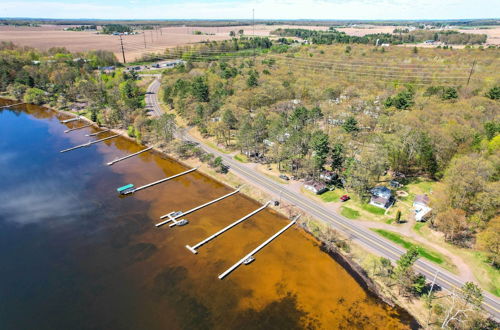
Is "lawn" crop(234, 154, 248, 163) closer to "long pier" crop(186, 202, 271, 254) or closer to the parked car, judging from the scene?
"long pier" crop(186, 202, 271, 254)

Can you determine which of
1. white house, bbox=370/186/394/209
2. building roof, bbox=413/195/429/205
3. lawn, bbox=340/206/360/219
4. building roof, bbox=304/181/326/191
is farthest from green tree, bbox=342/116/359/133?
lawn, bbox=340/206/360/219

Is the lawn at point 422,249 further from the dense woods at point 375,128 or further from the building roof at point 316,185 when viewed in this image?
the building roof at point 316,185

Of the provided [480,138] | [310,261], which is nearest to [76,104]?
[310,261]

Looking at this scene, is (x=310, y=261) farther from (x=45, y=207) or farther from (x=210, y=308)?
(x=45, y=207)

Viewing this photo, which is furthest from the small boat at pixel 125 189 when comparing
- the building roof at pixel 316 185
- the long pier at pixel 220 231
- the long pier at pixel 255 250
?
the building roof at pixel 316 185

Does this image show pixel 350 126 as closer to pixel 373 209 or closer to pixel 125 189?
pixel 373 209
